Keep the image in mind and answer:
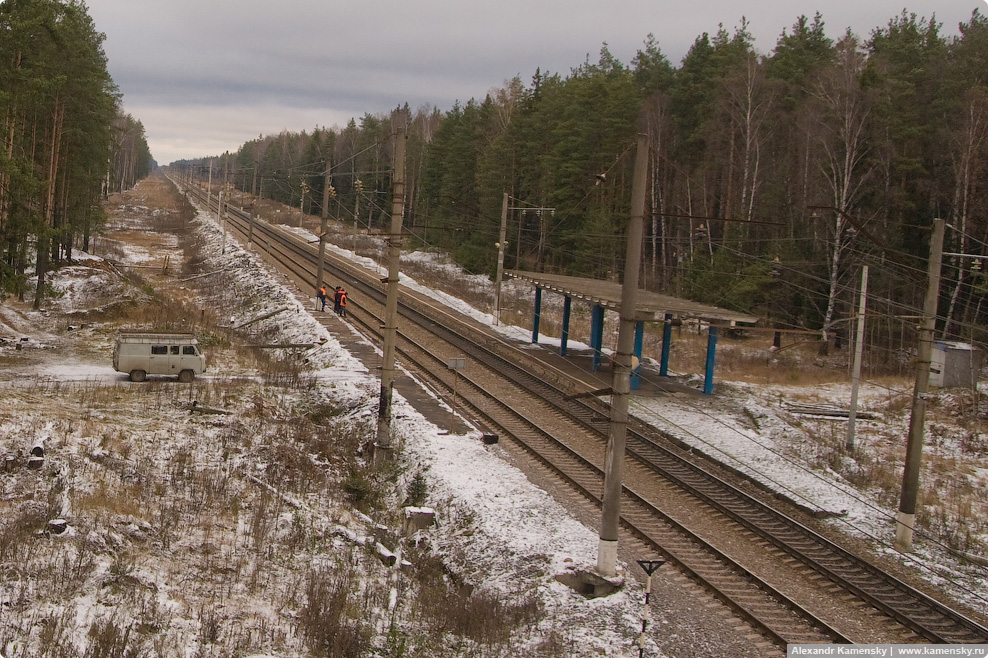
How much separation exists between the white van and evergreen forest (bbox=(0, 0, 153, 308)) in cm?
469

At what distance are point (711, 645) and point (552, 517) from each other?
460cm

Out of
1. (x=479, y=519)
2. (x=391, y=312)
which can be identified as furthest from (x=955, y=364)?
(x=479, y=519)

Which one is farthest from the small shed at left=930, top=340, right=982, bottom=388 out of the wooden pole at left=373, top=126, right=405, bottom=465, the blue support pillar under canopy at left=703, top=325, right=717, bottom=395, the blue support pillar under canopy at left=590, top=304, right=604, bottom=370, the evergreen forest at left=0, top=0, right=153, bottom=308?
the evergreen forest at left=0, top=0, right=153, bottom=308

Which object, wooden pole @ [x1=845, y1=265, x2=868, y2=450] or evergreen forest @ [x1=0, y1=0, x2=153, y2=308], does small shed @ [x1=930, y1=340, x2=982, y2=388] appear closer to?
wooden pole @ [x1=845, y1=265, x2=868, y2=450]

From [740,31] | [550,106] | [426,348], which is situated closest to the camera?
[426,348]

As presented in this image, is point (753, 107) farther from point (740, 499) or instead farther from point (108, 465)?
point (108, 465)

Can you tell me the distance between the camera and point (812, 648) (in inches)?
411

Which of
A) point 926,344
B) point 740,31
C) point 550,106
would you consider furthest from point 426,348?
point 740,31

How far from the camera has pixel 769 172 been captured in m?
45.9

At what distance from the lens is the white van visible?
24266mm

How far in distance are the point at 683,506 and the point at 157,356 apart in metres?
17.4

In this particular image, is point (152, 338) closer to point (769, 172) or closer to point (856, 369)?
point (856, 369)

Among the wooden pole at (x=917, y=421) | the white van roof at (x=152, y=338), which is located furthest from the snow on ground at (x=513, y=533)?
the white van roof at (x=152, y=338)

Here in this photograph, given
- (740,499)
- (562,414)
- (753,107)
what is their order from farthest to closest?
(753,107), (562,414), (740,499)
